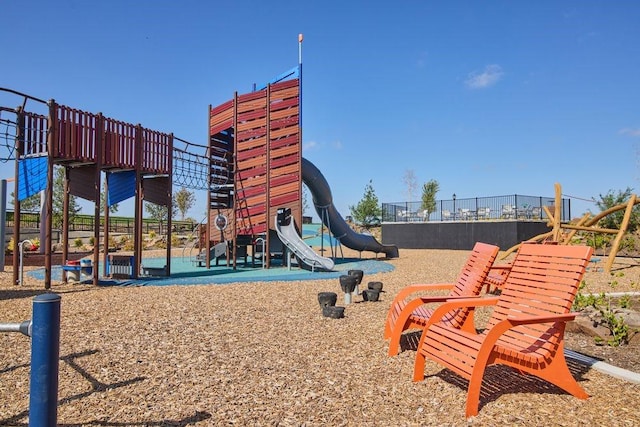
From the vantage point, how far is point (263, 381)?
3928mm

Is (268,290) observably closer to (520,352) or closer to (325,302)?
(325,302)

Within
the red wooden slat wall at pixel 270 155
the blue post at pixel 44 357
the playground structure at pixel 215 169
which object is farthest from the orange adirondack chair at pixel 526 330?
the red wooden slat wall at pixel 270 155

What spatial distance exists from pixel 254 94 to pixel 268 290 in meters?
8.87

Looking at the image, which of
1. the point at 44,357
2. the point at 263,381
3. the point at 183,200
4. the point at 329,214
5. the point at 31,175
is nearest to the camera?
the point at 44,357

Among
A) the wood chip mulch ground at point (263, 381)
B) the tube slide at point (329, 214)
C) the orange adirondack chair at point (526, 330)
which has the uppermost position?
the tube slide at point (329, 214)

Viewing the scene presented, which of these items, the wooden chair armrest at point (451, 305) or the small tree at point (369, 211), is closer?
the wooden chair armrest at point (451, 305)

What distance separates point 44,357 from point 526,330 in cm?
370

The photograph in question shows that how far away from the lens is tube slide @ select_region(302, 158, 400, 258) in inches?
703

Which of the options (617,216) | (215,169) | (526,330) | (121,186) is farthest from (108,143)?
(617,216)

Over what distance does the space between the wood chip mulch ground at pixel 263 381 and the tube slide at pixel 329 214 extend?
11.6 metres

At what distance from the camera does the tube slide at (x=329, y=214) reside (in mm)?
17859

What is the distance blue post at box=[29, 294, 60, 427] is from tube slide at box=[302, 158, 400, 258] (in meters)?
15.4

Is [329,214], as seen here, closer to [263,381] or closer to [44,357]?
[263,381]

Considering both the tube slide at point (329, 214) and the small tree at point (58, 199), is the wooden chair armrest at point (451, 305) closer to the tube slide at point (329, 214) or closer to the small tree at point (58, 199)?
the tube slide at point (329, 214)
